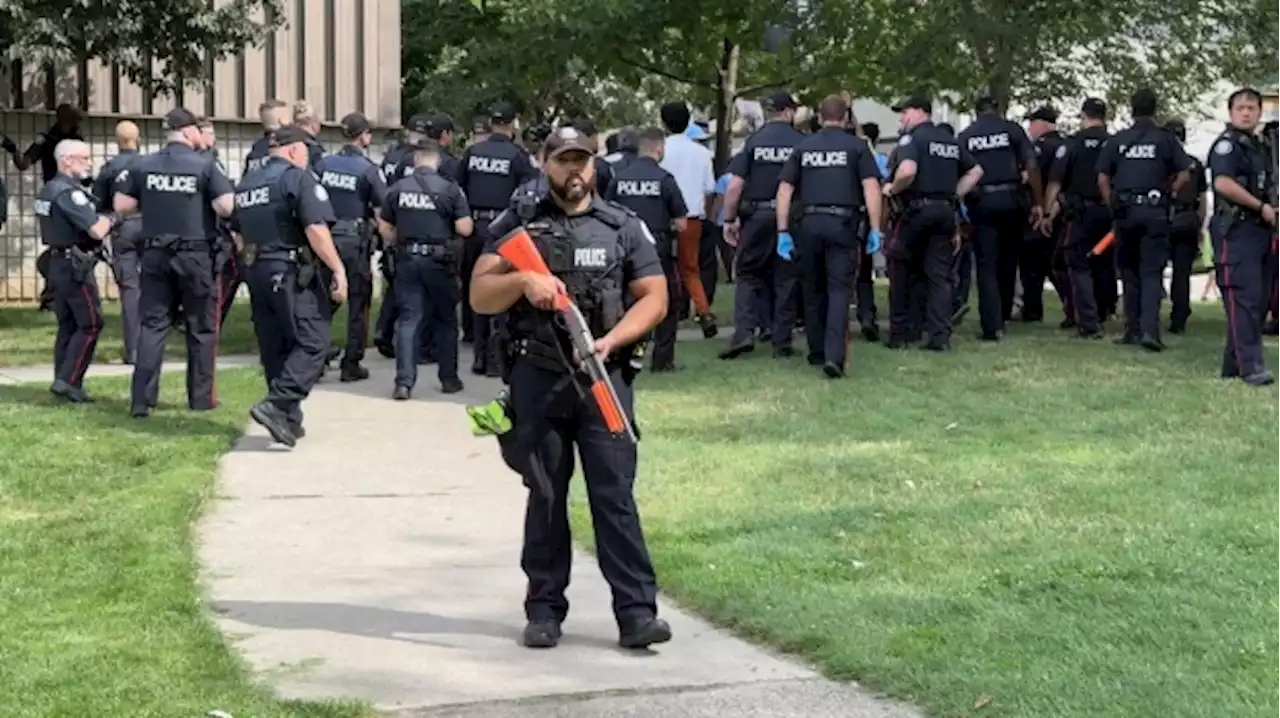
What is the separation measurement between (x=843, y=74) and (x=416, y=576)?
1561 centimetres

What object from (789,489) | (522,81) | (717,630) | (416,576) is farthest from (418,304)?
(522,81)

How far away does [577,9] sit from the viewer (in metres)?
20.6

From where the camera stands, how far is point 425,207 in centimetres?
1249

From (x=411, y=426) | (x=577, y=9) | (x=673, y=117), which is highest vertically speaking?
(x=577, y=9)

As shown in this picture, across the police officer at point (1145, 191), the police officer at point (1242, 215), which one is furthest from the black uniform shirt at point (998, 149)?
the police officer at point (1242, 215)

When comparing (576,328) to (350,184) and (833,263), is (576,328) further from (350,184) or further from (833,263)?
(350,184)

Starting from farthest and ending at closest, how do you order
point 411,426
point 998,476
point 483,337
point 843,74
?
point 843,74
point 483,337
point 411,426
point 998,476

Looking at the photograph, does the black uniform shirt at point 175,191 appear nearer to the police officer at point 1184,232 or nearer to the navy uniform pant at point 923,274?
the navy uniform pant at point 923,274

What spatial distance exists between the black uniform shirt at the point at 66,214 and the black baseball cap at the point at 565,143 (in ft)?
21.8

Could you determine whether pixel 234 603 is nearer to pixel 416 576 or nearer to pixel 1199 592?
pixel 416 576

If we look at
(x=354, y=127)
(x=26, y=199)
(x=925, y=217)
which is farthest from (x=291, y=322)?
(x=26, y=199)

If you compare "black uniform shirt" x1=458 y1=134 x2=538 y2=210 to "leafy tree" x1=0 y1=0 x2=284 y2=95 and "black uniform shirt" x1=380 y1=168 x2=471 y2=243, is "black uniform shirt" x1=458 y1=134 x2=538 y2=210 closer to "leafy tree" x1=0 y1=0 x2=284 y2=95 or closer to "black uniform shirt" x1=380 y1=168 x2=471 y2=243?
"black uniform shirt" x1=380 y1=168 x2=471 y2=243

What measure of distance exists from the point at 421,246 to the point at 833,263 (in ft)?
9.77

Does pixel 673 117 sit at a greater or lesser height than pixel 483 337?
greater
